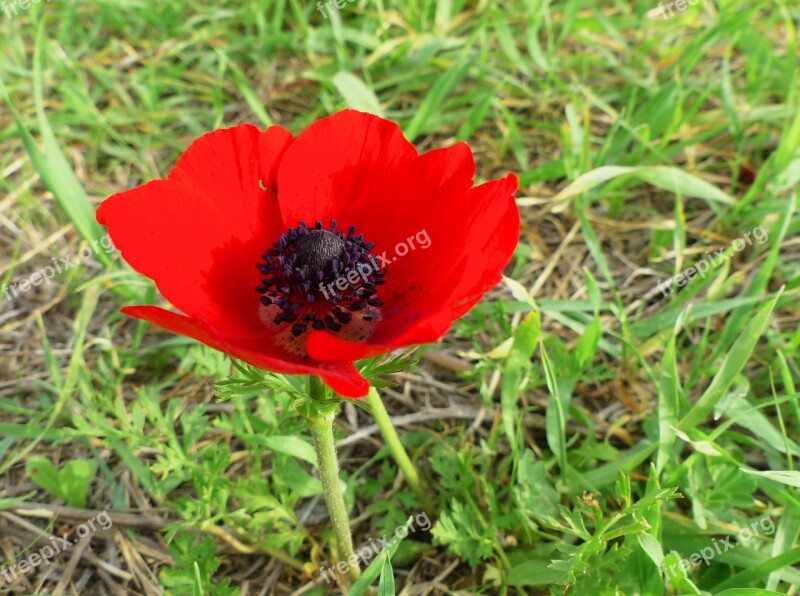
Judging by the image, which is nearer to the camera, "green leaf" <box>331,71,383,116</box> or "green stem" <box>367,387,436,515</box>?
"green stem" <box>367,387,436,515</box>

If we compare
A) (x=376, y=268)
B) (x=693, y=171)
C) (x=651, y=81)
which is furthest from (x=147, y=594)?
(x=651, y=81)

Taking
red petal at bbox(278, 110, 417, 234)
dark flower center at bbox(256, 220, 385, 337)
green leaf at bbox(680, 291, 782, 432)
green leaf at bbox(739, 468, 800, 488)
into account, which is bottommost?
green leaf at bbox(739, 468, 800, 488)

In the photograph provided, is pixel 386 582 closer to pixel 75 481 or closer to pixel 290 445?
pixel 290 445

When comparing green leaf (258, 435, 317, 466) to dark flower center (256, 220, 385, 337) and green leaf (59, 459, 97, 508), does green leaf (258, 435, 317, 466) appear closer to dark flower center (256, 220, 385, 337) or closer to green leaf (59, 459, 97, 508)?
dark flower center (256, 220, 385, 337)

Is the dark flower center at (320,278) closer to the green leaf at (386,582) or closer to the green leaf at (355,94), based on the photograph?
the green leaf at (386,582)

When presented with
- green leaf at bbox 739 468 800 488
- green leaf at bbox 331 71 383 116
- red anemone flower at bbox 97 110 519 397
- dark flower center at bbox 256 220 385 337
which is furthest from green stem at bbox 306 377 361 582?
green leaf at bbox 331 71 383 116

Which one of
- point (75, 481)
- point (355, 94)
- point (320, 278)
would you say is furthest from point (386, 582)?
point (355, 94)
